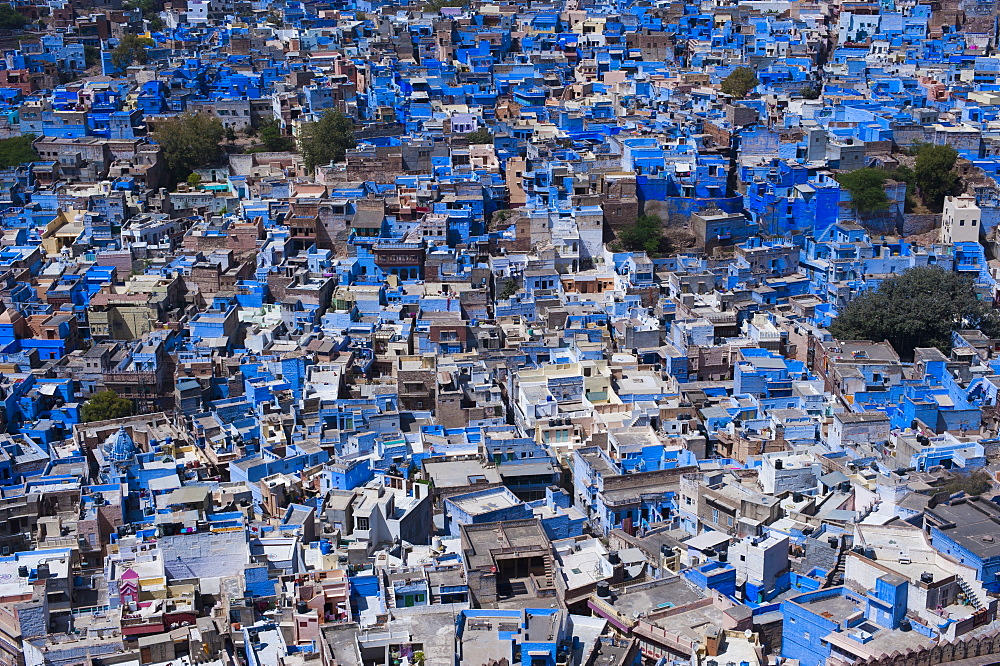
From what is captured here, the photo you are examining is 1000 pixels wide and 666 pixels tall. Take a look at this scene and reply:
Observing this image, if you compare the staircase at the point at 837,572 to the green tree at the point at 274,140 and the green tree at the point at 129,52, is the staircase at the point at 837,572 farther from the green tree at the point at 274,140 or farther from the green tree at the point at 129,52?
the green tree at the point at 129,52

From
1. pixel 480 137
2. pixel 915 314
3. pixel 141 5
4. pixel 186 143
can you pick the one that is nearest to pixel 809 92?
pixel 480 137

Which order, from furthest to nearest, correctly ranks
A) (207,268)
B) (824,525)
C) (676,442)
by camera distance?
(207,268) → (676,442) → (824,525)

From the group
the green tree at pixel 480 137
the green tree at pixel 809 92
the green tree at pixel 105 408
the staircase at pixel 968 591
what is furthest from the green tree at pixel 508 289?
the green tree at pixel 809 92

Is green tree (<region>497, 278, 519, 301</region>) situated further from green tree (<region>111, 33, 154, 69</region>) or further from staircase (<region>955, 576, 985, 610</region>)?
green tree (<region>111, 33, 154, 69</region>)

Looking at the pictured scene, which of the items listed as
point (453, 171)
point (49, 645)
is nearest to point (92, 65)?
point (453, 171)

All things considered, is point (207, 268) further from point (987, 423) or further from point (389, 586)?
point (987, 423)

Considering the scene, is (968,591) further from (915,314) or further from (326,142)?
(326,142)
